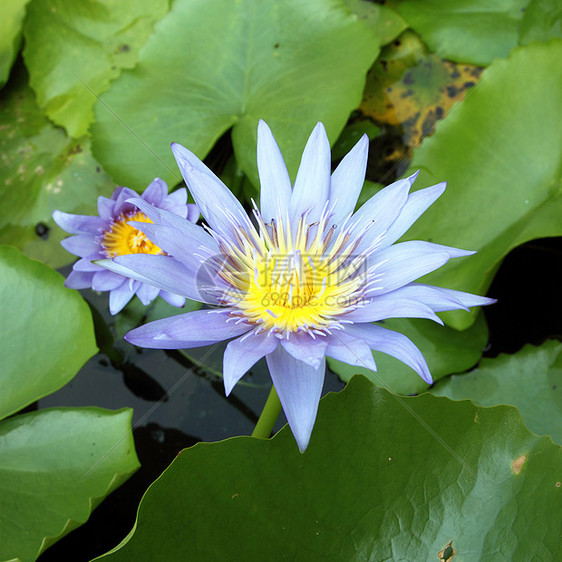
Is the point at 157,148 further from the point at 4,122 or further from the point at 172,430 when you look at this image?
the point at 172,430

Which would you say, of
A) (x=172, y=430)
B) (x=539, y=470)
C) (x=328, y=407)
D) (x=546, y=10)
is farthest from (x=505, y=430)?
(x=546, y=10)

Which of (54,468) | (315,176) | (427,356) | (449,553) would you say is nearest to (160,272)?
(315,176)

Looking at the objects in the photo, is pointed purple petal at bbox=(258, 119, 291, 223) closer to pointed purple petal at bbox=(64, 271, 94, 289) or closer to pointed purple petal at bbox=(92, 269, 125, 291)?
pointed purple petal at bbox=(92, 269, 125, 291)

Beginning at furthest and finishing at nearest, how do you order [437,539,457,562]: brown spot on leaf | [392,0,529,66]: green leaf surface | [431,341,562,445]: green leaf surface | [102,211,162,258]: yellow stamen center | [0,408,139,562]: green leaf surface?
[392,0,529,66]: green leaf surface, [102,211,162,258]: yellow stamen center, [431,341,562,445]: green leaf surface, [0,408,139,562]: green leaf surface, [437,539,457,562]: brown spot on leaf

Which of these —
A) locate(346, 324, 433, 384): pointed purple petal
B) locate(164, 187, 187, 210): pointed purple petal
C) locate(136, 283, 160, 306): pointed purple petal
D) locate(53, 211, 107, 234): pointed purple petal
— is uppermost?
locate(346, 324, 433, 384): pointed purple petal

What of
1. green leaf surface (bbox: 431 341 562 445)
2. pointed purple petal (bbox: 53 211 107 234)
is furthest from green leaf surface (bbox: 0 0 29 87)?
green leaf surface (bbox: 431 341 562 445)

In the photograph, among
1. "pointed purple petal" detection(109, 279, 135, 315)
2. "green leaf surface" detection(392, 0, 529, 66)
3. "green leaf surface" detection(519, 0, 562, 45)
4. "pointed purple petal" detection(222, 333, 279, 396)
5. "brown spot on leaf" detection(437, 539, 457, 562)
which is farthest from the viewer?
"green leaf surface" detection(392, 0, 529, 66)
